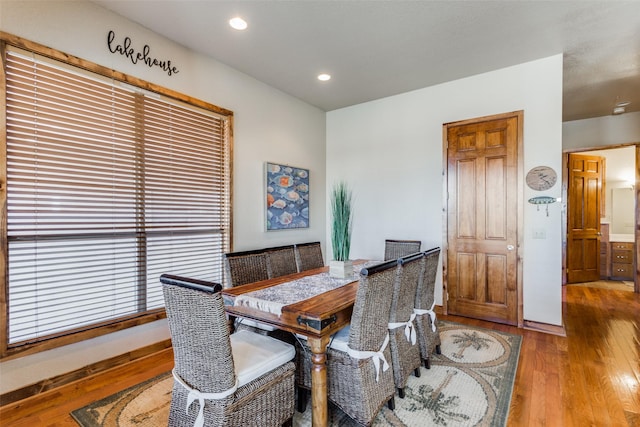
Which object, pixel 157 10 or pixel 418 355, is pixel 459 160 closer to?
pixel 418 355

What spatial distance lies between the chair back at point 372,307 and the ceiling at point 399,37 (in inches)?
82.6

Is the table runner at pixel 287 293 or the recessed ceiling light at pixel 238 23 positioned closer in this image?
the table runner at pixel 287 293

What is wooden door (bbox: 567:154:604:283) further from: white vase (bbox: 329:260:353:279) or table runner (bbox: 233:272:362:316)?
table runner (bbox: 233:272:362:316)

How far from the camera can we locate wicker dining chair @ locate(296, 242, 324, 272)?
3.18 m

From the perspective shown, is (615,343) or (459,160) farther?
(459,160)

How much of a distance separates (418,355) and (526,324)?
6.13 ft

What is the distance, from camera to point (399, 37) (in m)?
2.90

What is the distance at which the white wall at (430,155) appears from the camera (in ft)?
10.9

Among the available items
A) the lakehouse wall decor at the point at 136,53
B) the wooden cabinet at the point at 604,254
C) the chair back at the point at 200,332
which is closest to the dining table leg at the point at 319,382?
the chair back at the point at 200,332

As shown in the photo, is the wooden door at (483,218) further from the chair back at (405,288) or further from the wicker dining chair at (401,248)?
the chair back at (405,288)

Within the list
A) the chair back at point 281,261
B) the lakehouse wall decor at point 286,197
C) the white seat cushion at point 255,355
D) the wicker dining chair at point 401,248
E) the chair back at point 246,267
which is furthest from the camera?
the lakehouse wall decor at point 286,197

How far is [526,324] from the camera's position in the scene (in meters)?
3.44

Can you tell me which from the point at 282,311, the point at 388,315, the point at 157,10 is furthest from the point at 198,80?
the point at 388,315

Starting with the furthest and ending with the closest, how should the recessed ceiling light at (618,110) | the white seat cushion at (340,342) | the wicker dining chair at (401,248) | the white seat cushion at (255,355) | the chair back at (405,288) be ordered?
the recessed ceiling light at (618,110) → the wicker dining chair at (401,248) → the chair back at (405,288) → the white seat cushion at (340,342) → the white seat cushion at (255,355)
